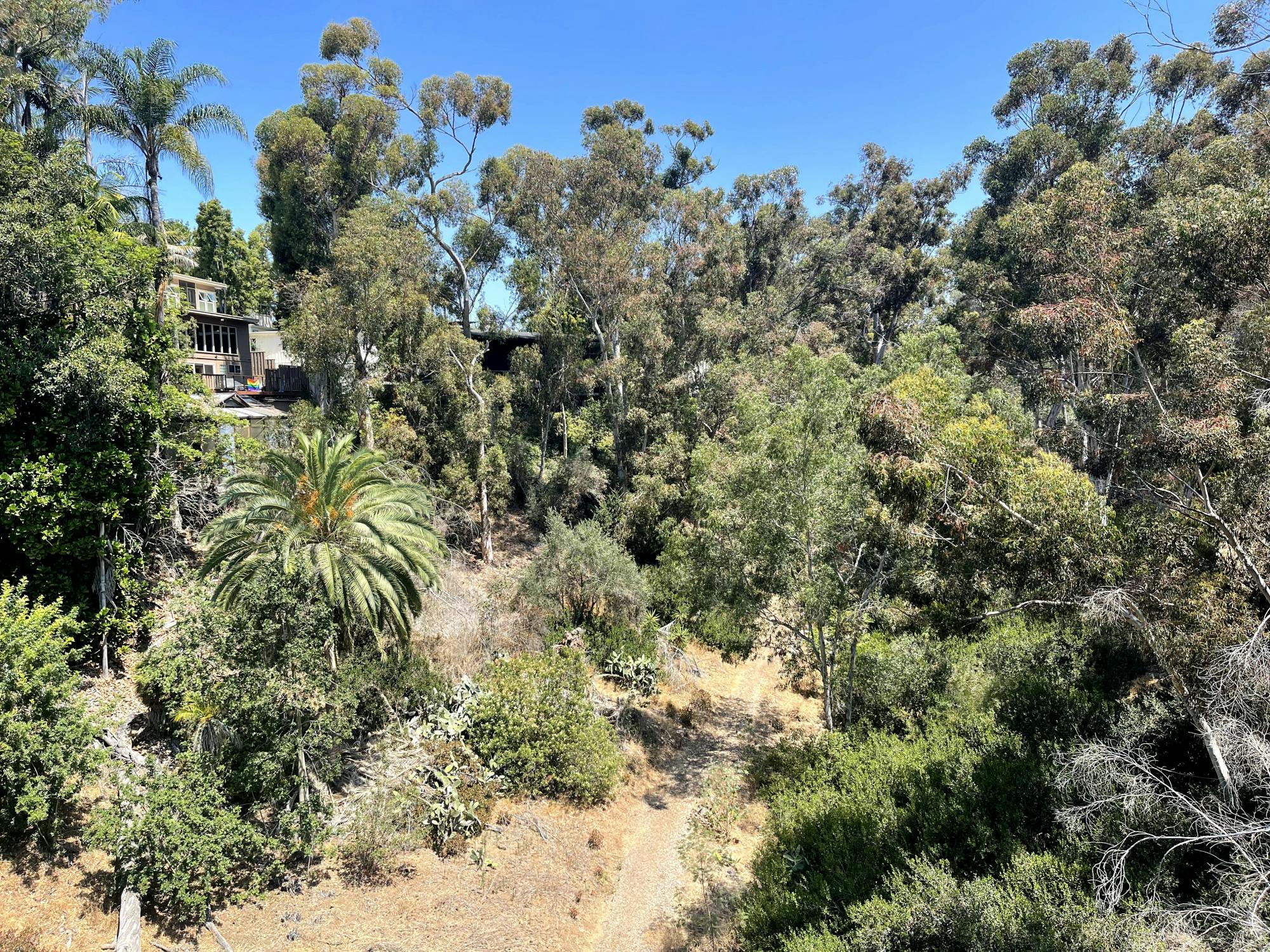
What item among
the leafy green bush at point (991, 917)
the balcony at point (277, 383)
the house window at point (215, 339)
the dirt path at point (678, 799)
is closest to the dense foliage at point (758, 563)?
the leafy green bush at point (991, 917)

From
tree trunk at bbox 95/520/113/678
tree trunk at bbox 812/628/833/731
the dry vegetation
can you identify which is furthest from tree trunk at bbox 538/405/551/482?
tree trunk at bbox 95/520/113/678

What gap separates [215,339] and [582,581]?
21425 mm

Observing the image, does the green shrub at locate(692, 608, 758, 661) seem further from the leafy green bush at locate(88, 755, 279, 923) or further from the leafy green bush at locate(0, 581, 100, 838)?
the leafy green bush at locate(0, 581, 100, 838)

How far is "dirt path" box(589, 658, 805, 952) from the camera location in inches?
489

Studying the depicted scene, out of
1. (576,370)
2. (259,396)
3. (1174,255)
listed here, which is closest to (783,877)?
(1174,255)

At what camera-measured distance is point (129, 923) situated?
967 centimetres

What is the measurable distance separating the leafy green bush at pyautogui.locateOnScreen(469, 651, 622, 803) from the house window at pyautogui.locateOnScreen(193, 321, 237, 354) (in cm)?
2201

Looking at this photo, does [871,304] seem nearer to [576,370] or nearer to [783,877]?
[576,370]

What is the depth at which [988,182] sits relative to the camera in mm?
40125

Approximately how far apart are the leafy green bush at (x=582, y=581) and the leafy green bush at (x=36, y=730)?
12.1 metres

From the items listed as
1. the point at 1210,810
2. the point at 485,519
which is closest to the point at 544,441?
the point at 485,519

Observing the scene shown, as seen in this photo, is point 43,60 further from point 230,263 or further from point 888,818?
point 888,818

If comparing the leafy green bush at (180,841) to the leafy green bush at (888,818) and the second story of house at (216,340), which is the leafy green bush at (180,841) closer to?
the leafy green bush at (888,818)

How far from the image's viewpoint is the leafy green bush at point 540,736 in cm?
1488
